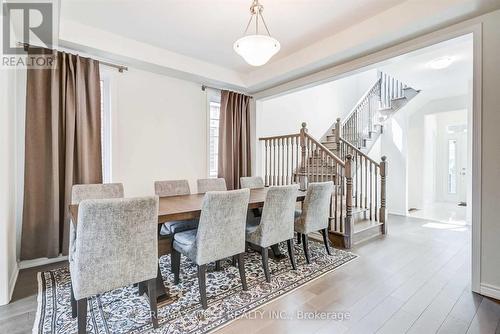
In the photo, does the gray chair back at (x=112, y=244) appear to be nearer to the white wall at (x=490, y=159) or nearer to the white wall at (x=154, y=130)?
the white wall at (x=154, y=130)

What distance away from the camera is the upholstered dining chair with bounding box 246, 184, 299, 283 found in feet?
7.67

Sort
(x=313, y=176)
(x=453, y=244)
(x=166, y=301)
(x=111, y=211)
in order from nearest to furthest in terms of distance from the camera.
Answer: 1. (x=111, y=211)
2. (x=166, y=301)
3. (x=453, y=244)
4. (x=313, y=176)

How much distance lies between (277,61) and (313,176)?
2.05 m

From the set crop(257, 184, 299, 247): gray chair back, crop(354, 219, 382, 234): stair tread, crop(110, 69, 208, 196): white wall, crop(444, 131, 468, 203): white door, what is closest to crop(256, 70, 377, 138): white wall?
crop(110, 69, 208, 196): white wall

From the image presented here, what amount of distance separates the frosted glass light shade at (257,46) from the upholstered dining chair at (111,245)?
1.45 meters

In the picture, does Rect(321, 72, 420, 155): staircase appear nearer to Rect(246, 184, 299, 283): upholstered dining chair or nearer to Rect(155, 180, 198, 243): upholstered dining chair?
Rect(246, 184, 299, 283): upholstered dining chair

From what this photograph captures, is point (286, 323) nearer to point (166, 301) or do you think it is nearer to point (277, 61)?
point (166, 301)

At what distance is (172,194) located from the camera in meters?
3.10

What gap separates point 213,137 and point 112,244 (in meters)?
3.00

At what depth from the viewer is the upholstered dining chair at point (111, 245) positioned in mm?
1442

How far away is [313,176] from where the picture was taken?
4.50 m

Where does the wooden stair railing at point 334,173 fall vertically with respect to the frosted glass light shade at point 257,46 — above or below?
below

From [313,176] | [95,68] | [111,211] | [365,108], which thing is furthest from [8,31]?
[365,108]

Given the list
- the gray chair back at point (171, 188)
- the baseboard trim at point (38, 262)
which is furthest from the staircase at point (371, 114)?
the baseboard trim at point (38, 262)
